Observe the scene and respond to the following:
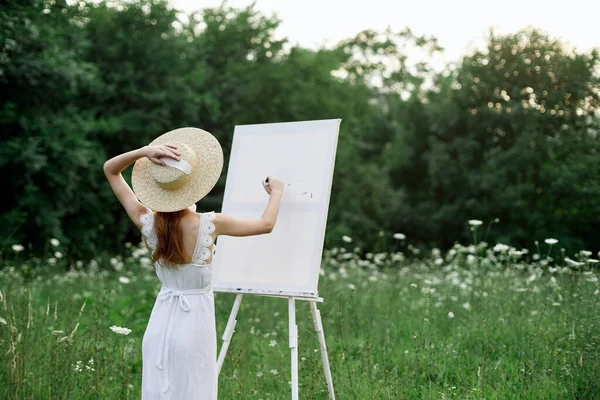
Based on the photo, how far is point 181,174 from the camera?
2.97 meters

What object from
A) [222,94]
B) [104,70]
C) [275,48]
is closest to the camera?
[104,70]

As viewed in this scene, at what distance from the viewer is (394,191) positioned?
824 inches

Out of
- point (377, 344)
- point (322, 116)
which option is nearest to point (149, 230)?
point (377, 344)

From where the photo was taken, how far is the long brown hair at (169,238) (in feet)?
9.74

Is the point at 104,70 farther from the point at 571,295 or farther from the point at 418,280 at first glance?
the point at 571,295

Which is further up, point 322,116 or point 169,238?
point 322,116

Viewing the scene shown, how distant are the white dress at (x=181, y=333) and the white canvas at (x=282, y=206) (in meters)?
0.82

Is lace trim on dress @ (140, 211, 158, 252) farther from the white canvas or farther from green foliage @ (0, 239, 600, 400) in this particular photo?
the white canvas

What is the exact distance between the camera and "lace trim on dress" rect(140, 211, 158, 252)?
3.06 metres

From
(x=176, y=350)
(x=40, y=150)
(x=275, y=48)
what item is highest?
(x=275, y=48)

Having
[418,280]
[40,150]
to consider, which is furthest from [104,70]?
[418,280]

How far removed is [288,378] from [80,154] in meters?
9.50

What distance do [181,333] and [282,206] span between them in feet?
3.91

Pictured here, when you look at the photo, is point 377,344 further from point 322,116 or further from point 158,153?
point 322,116
